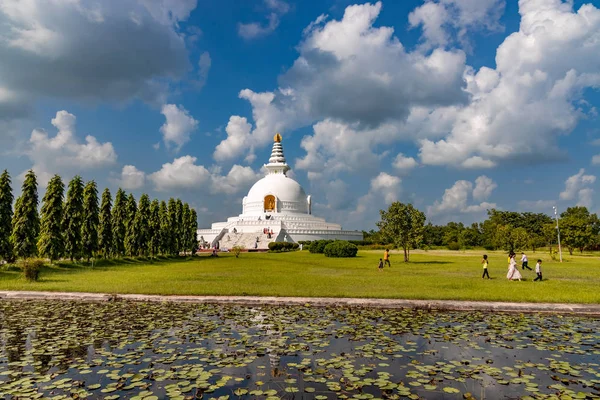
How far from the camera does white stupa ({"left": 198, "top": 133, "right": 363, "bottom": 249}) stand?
66500 mm

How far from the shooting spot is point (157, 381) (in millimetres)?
7012

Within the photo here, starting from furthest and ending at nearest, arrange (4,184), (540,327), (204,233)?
(204,233), (4,184), (540,327)

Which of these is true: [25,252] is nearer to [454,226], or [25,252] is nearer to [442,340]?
[442,340]

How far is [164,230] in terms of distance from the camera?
4712 cm

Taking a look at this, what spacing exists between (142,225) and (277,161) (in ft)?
170

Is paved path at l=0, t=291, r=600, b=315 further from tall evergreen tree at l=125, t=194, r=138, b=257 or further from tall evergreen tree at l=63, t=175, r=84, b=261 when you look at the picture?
tall evergreen tree at l=125, t=194, r=138, b=257

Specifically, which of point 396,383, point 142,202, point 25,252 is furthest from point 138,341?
point 142,202

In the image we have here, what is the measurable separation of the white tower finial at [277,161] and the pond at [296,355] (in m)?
79.0

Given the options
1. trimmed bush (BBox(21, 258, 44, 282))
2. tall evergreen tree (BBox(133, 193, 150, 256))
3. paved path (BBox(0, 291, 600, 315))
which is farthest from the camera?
tall evergreen tree (BBox(133, 193, 150, 256))

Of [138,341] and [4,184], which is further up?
[4,184]

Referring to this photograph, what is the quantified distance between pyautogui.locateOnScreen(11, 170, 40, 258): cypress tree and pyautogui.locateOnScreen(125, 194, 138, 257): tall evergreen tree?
31.6 feet

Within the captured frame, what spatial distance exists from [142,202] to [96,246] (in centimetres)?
905

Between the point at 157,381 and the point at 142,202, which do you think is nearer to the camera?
the point at 157,381

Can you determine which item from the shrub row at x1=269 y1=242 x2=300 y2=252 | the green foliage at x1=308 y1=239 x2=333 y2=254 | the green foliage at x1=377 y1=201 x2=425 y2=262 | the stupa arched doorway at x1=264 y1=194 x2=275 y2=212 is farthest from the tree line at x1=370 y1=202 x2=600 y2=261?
the stupa arched doorway at x1=264 y1=194 x2=275 y2=212
